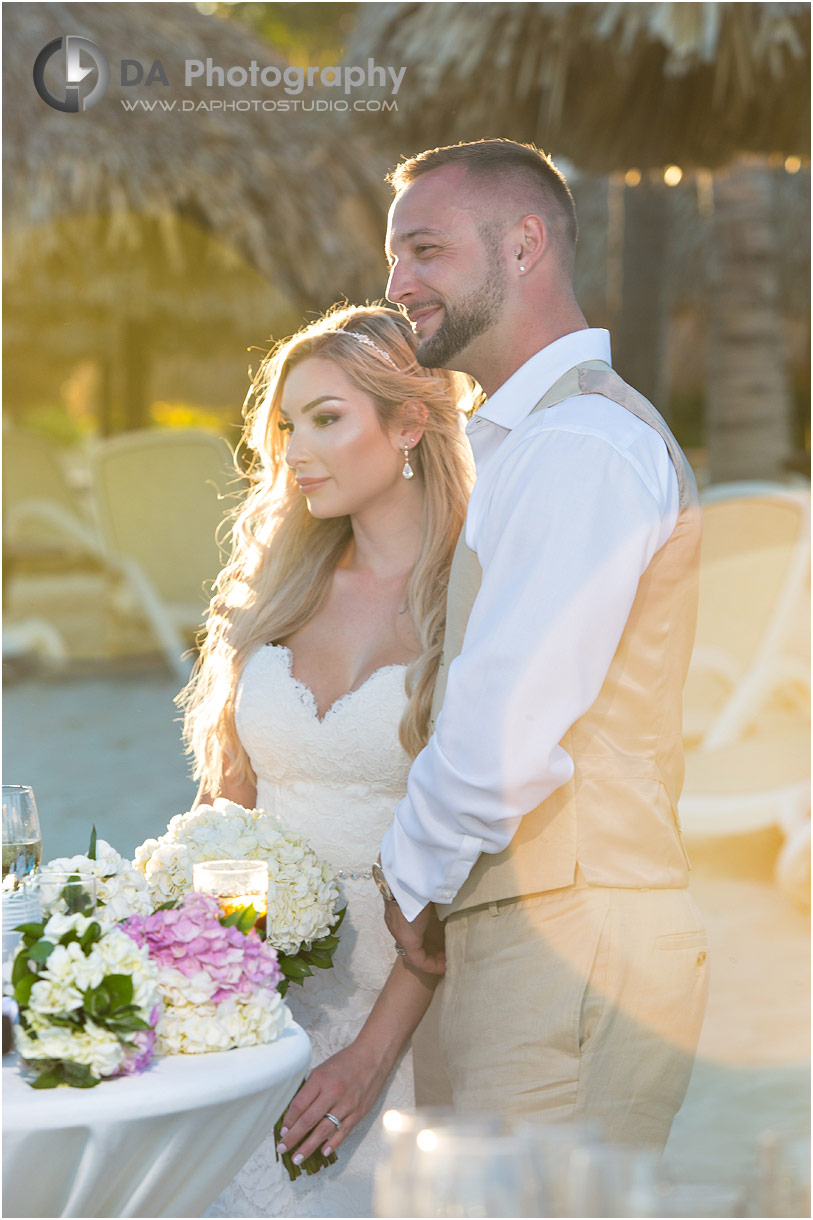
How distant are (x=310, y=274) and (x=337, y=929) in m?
Result: 6.63

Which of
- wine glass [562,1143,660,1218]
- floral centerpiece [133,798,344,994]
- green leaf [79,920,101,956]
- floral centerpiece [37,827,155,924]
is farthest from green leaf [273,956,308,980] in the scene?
wine glass [562,1143,660,1218]

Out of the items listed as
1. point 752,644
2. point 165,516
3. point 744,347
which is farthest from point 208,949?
point 165,516

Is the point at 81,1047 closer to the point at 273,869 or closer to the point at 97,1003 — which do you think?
the point at 97,1003

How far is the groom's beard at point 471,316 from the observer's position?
1996 millimetres

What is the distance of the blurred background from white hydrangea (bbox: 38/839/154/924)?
33.0 inches

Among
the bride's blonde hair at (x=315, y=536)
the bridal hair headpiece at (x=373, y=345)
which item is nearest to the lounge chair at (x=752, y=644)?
the bride's blonde hair at (x=315, y=536)

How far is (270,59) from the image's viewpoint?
24.3 feet

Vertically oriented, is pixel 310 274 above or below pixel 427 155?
above

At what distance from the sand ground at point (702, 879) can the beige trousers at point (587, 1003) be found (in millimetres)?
146

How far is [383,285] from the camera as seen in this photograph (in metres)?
8.45

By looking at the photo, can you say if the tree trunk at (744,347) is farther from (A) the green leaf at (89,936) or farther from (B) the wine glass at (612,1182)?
(B) the wine glass at (612,1182)

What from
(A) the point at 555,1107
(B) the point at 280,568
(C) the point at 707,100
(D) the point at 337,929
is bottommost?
(A) the point at 555,1107

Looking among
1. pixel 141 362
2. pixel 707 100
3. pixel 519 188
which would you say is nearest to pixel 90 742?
pixel 707 100

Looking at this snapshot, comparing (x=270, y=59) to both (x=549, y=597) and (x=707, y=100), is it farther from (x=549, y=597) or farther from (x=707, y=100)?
(x=549, y=597)
